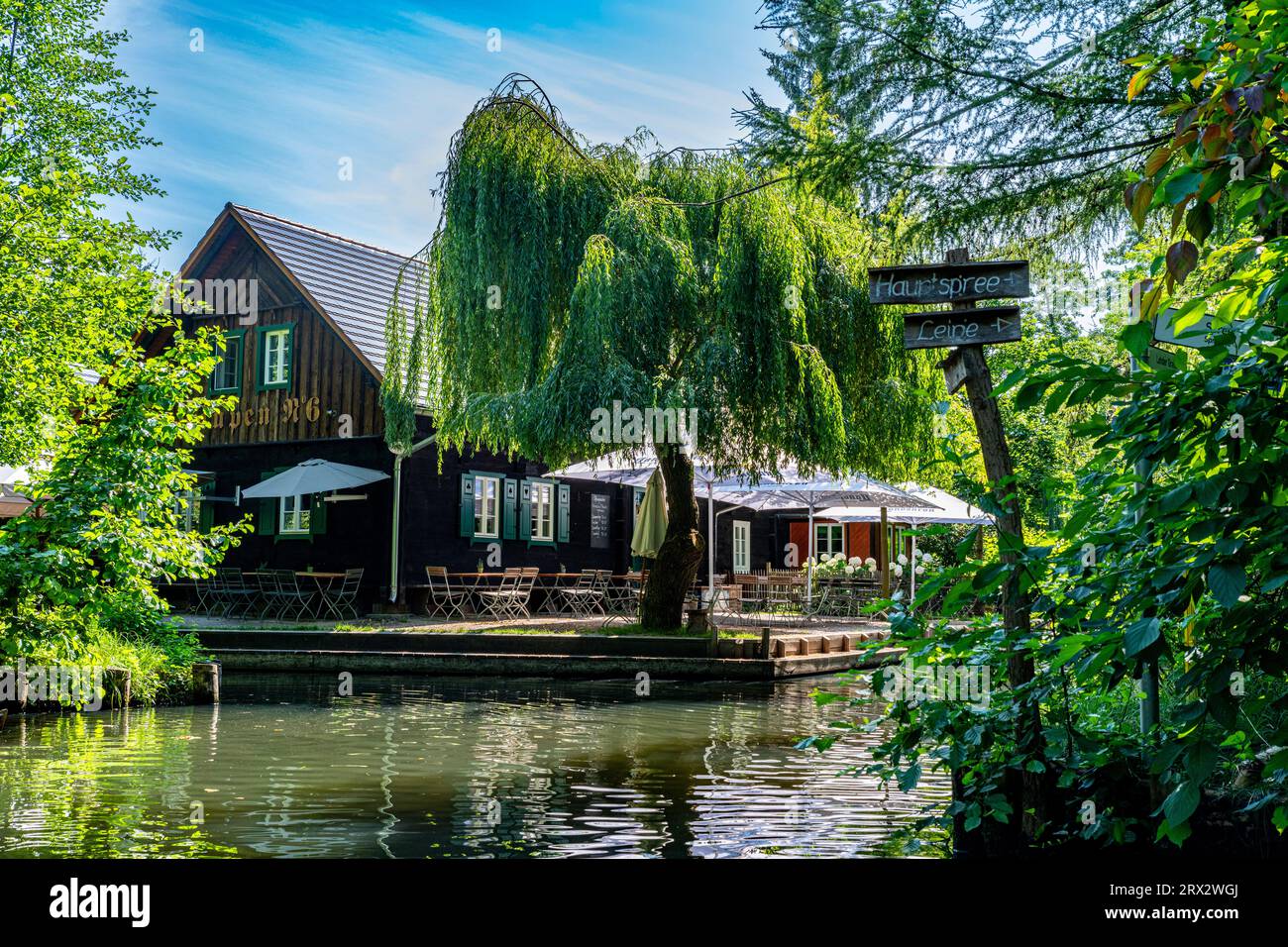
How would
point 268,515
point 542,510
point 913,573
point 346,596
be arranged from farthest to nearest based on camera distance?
1. point 542,510
2. point 268,515
3. point 346,596
4. point 913,573

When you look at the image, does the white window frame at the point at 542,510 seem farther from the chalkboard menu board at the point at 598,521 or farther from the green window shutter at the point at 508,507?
the chalkboard menu board at the point at 598,521

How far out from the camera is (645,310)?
1475 centimetres

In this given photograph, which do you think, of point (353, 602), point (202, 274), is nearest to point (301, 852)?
point (353, 602)

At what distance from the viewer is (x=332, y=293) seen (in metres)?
23.3

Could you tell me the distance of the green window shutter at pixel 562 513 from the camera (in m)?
24.0

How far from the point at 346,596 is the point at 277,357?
5.35 m

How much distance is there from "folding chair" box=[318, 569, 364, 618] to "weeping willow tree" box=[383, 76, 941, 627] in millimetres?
3990

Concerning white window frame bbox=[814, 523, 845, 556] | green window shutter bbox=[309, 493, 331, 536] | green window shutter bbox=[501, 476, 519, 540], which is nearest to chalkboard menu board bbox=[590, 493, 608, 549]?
green window shutter bbox=[501, 476, 519, 540]

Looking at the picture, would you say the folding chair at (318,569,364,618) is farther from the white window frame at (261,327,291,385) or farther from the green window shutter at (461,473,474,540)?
the white window frame at (261,327,291,385)

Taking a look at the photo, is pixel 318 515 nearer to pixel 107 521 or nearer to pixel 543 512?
pixel 543 512

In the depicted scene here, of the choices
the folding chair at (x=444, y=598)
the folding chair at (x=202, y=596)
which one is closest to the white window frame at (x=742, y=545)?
the folding chair at (x=444, y=598)

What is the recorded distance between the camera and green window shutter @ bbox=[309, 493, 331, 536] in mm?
21906

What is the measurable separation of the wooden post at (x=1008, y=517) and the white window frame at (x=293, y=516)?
60.9ft

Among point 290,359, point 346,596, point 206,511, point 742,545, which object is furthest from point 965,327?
point 742,545
